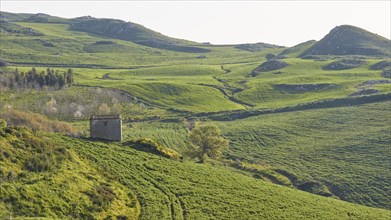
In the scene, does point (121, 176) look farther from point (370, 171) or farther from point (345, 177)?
point (370, 171)

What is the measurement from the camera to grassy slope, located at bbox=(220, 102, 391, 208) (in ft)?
216

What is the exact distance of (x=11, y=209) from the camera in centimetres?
3097

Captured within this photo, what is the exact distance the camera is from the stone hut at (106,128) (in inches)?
2111

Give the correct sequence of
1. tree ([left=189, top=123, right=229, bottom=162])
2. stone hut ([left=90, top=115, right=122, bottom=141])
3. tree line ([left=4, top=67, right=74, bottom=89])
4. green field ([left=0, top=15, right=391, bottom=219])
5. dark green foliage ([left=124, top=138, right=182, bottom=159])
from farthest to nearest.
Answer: tree line ([left=4, top=67, right=74, bottom=89]) → tree ([left=189, top=123, right=229, bottom=162]) → dark green foliage ([left=124, top=138, right=182, bottom=159]) → stone hut ([left=90, top=115, right=122, bottom=141]) → green field ([left=0, top=15, right=391, bottom=219])

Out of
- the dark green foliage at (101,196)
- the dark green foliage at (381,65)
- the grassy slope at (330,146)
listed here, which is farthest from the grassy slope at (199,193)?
the dark green foliage at (381,65)

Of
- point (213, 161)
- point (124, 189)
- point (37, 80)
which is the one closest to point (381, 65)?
point (37, 80)

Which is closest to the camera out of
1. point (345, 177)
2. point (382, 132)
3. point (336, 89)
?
point (345, 177)

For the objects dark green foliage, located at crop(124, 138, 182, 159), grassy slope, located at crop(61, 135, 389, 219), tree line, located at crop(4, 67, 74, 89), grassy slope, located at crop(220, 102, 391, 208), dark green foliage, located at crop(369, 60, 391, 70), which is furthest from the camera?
dark green foliage, located at crop(369, 60, 391, 70)

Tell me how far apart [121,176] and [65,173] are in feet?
20.5

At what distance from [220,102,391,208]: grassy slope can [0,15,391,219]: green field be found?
0.67ft

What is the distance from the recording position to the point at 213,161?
227ft

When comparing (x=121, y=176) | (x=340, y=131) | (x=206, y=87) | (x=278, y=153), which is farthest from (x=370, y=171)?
(x=206, y=87)

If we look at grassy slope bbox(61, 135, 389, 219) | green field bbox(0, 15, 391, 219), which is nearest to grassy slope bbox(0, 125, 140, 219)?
green field bbox(0, 15, 391, 219)

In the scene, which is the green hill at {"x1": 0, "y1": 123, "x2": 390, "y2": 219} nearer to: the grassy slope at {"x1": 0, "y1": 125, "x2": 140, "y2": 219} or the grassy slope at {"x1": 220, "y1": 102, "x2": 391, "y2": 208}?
the grassy slope at {"x1": 0, "y1": 125, "x2": 140, "y2": 219}
